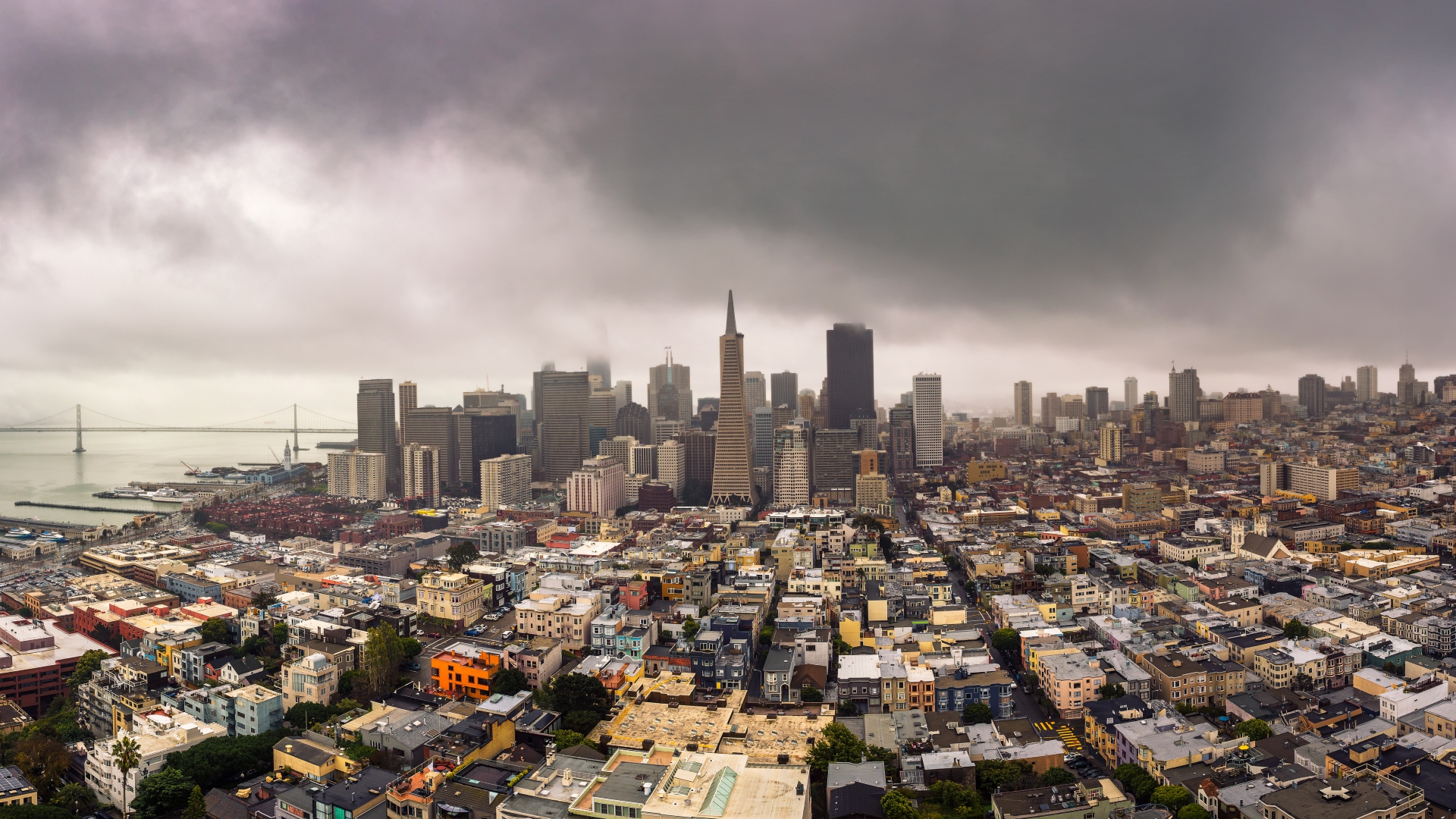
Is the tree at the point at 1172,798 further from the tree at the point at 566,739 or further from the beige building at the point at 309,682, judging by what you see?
the beige building at the point at 309,682

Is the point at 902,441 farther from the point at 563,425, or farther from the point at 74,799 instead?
the point at 74,799

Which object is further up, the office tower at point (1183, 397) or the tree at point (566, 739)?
the office tower at point (1183, 397)

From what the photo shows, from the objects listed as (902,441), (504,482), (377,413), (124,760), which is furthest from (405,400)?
(124,760)

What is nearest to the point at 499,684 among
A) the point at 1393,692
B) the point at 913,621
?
the point at 913,621

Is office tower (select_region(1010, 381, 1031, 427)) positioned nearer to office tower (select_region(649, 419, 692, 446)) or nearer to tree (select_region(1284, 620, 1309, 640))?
office tower (select_region(649, 419, 692, 446))

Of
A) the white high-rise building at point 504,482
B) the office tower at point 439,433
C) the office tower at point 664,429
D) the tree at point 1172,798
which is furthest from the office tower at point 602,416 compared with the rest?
the tree at point 1172,798

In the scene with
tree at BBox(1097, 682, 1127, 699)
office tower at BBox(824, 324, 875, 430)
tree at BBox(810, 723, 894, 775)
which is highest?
office tower at BBox(824, 324, 875, 430)

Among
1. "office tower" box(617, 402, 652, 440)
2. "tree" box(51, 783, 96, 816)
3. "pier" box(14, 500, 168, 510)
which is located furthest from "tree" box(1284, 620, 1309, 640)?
"office tower" box(617, 402, 652, 440)
